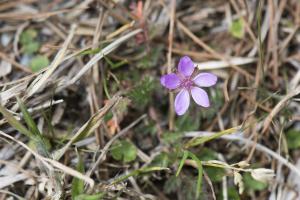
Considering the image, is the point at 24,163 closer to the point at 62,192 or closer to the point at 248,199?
the point at 62,192

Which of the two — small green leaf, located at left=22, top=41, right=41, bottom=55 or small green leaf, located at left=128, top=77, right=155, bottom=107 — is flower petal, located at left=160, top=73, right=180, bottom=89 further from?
small green leaf, located at left=22, top=41, right=41, bottom=55

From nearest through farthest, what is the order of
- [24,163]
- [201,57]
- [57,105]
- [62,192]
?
[62,192] → [24,163] → [57,105] → [201,57]

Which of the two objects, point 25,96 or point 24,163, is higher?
point 25,96

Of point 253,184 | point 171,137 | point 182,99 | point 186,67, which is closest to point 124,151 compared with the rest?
point 171,137

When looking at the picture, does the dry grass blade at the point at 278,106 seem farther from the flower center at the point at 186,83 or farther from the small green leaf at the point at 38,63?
the small green leaf at the point at 38,63

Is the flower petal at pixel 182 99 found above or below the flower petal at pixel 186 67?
below

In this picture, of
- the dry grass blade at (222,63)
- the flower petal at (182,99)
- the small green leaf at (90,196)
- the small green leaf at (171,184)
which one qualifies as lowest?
the small green leaf at (171,184)

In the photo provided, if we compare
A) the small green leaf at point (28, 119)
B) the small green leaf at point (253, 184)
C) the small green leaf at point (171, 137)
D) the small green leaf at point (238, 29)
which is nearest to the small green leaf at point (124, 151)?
the small green leaf at point (171, 137)

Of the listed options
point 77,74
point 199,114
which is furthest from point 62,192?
point 199,114
